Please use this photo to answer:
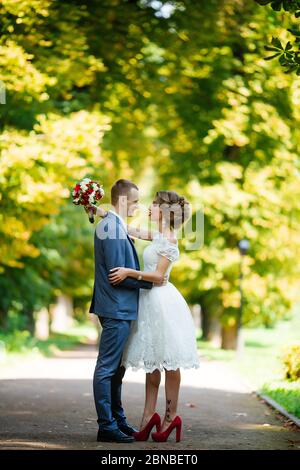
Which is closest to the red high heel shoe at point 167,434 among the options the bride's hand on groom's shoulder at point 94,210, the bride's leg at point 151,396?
the bride's leg at point 151,396

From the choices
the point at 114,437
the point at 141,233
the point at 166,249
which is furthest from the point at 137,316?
the point at 114,437

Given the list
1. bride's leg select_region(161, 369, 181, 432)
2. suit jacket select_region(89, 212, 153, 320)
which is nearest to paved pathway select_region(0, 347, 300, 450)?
bride's leg select_region(161, 369, 181, 432)

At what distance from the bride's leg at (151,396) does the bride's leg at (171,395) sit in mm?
117

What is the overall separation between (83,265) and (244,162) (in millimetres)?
9755

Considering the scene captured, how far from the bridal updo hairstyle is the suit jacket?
1.37 ft

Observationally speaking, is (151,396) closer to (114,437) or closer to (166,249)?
(114,437)

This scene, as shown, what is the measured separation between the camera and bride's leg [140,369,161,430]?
7602 millimetres

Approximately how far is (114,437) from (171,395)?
25.9 inches

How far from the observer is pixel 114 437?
7273 mm

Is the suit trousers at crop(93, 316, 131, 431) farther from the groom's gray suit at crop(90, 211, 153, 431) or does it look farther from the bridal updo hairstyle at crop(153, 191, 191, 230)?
the bridal updo hairstyle at crop(153, 191, 191, 230)

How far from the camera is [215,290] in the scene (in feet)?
83.5

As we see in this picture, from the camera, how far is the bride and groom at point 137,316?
7383mm

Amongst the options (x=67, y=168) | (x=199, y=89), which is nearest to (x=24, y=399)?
(x=67, y=168)

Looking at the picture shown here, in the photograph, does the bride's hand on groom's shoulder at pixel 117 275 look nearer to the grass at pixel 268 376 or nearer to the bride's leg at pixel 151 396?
the bride's leg at pixel 151 396
